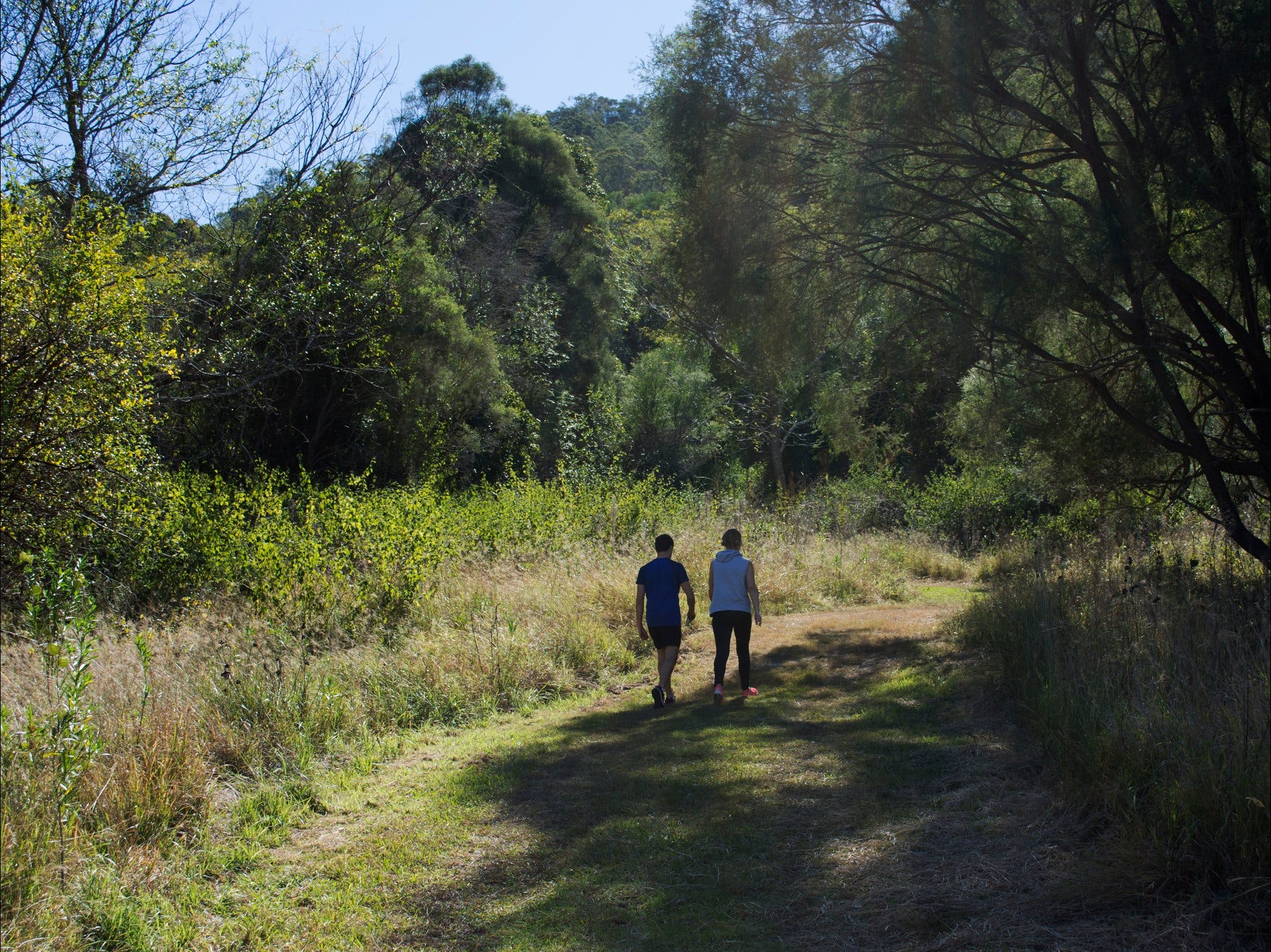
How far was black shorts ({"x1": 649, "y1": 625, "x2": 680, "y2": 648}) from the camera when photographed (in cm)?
910

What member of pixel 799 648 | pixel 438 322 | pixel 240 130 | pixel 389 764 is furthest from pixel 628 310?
pixel 389 764

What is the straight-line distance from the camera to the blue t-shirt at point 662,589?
9.11 m

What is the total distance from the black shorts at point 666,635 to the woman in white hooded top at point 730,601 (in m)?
0.37

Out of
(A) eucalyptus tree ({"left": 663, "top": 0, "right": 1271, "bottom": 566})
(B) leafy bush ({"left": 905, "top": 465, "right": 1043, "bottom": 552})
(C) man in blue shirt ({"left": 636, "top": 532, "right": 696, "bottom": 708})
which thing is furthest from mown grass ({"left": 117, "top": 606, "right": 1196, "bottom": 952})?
(B) leafy bush ({"left": 905, "top": 465, "right": 1043, "bottom": 552})

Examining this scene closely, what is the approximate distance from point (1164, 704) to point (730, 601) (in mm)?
4358

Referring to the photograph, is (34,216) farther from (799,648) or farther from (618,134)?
(618,134)

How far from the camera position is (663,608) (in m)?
9.13

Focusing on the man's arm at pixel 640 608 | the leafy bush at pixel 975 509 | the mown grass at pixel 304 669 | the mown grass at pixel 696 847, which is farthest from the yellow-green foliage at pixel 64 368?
the leafy bush at pixel 975 509

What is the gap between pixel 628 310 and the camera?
3177cm

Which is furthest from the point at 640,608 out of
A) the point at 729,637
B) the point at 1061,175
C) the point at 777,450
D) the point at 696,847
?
the point at 777,450

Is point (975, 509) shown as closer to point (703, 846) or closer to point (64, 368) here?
point (703, 846)

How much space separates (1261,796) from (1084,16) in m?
6.96

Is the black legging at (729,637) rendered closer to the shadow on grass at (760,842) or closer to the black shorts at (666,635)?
the black shorts at (666,635)

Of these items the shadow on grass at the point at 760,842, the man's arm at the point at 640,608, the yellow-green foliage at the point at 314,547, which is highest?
the yellow-green foliage at the point at 314,547
